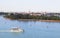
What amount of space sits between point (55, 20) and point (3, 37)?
8.47 metres

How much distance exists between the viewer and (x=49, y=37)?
6988 millimetres

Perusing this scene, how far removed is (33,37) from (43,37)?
1.15 feet

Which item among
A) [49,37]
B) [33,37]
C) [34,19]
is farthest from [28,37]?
[34,19]

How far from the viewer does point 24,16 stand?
54.3ft

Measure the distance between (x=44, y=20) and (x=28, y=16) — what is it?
1883 mm

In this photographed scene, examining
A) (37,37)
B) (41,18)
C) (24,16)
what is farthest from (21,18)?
(37,37)

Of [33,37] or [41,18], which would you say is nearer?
[33,37]

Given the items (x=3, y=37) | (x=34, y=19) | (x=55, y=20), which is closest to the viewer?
(x=3, y=37)

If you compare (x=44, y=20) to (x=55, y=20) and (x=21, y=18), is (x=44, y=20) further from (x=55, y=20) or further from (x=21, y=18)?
(x=21, y=18)

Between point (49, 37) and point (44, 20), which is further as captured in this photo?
point (44, 20)

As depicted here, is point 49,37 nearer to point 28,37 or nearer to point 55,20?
point 28,37

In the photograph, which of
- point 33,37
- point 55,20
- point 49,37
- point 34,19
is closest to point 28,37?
point 33,37

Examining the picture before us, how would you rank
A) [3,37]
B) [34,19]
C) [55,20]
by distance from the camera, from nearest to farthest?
[3,37]
[55,20]
[34,19]

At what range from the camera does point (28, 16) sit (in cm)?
1653
